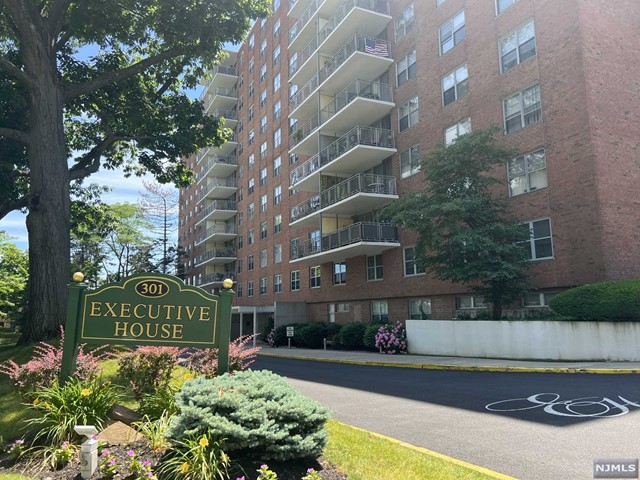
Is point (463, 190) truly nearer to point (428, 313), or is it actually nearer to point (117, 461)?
point (428, 313)

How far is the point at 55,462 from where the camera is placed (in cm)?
483

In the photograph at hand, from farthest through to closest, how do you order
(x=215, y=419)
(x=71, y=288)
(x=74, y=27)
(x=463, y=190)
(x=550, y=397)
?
Answer: (x=463, y=190) < (x=74, y=27) < (x=550, y=397) < (x=71, y=288) < (x=215, y=419)

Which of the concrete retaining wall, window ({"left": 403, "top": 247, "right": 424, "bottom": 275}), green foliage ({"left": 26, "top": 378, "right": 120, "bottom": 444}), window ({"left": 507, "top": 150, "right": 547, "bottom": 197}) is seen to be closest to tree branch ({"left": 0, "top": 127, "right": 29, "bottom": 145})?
green foliage ({"left": 26, "top": 378, "right": 120, "bottom": 444})

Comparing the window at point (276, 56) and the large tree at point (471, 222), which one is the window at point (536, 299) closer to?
the large tree at point (471, 222)

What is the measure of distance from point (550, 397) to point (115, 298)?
311 inches

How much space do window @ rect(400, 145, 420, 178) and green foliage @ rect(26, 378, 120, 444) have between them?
20.6 metres

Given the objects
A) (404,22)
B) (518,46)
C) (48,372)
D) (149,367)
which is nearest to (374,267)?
(518,46)

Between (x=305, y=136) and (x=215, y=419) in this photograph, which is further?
(x=305, y=136)

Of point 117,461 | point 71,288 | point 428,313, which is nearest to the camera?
point 117,461

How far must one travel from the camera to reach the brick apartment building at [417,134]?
1691 cm

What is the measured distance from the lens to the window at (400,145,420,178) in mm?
24469

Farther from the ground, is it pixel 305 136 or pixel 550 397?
pixel 305 136

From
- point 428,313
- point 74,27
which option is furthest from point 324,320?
point 74,27

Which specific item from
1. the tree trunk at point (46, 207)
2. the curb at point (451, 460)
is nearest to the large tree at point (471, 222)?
the curb at point (451, 460)
